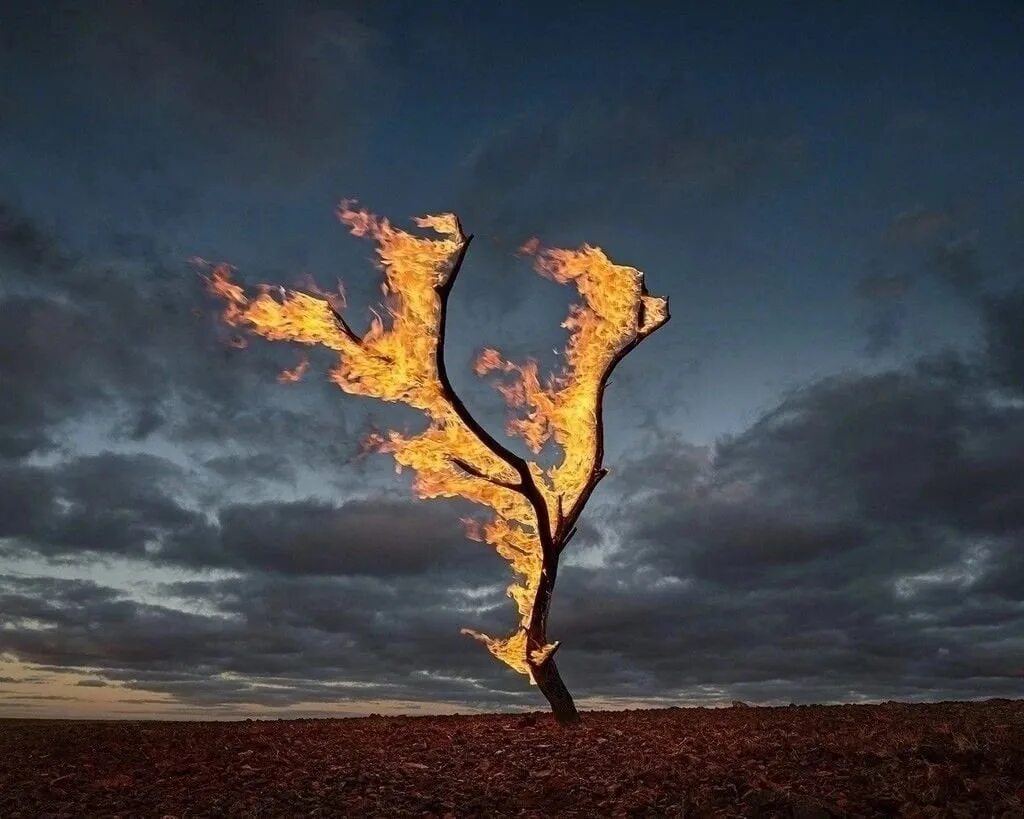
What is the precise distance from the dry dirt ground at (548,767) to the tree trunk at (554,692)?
60 centimetres

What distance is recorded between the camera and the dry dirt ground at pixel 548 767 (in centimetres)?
1198

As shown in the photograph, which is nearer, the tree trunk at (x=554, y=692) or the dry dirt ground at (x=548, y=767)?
the dry dirt ground at (x=548, y=767)

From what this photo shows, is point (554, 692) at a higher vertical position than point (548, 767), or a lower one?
higher

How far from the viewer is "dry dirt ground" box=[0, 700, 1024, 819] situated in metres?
12.0


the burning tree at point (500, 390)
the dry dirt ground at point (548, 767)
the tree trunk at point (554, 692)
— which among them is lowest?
the dry dirt ground at point (548, 767)

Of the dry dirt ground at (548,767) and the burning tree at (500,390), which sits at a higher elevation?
the burning tree at (500,390)

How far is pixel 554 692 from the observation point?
779 inches

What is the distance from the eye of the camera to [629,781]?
528 inches

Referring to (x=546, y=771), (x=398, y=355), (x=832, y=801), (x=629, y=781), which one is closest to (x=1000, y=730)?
(x=832, y=801)

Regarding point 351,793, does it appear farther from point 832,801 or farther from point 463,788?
point 832,801

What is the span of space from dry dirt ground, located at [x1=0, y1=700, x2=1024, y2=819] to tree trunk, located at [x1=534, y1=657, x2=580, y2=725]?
0.60m

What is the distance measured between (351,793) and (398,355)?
8.68 metres

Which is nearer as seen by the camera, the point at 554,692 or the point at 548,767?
the point at 548,767

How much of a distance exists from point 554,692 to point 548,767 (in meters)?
4.90
